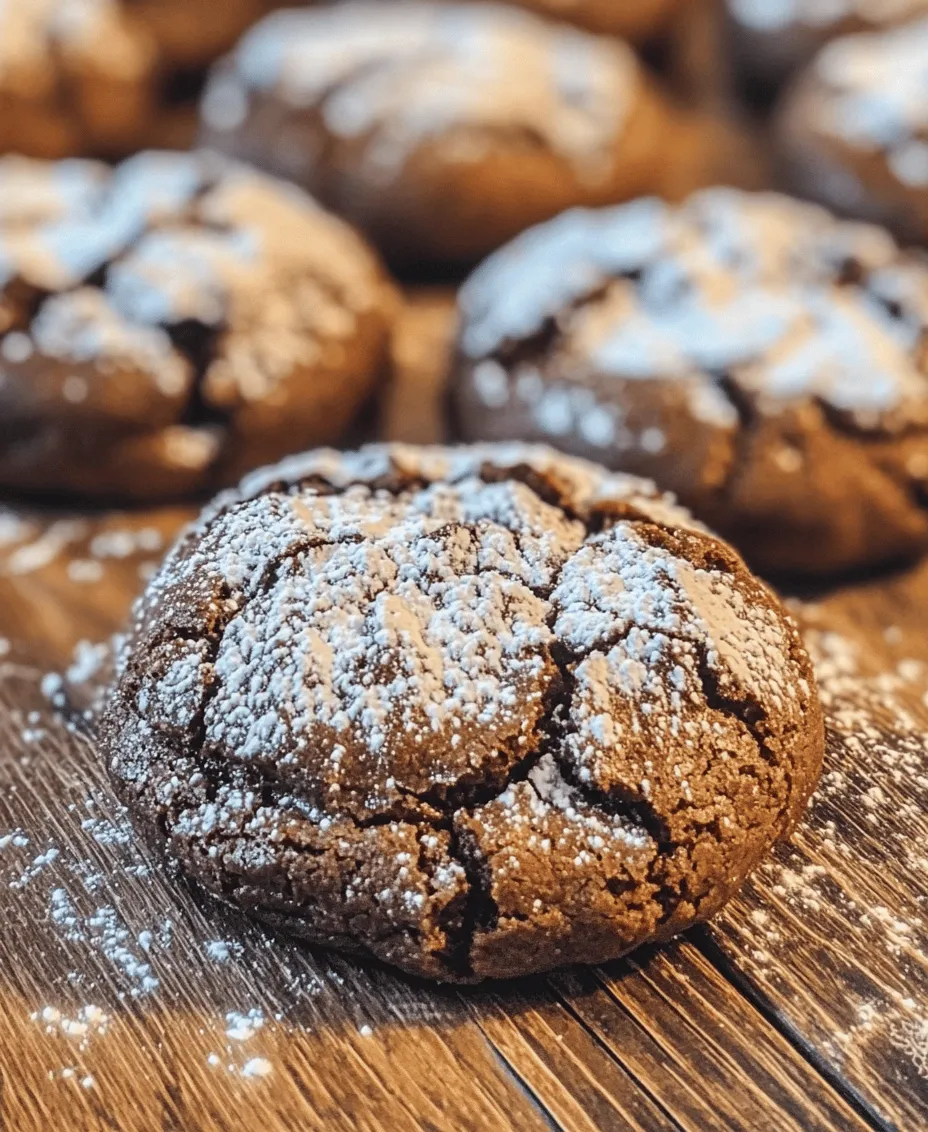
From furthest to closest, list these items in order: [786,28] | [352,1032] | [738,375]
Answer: [786,28] < [738,375] < [352,1032]

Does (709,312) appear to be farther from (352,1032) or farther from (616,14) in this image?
(616,14)

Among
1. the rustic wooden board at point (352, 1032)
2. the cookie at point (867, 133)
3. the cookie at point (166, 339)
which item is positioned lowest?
the rustic wooden board at point (352, 1032)

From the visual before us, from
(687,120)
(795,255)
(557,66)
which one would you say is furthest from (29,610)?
(687,120)

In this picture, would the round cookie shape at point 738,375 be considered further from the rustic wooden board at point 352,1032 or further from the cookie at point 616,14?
the cookie at point 616,14

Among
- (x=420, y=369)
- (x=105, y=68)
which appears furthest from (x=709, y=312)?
(x=105, y=68)

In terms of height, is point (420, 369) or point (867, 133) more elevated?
point (867, 133)

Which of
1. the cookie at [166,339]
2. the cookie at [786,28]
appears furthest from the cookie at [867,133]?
the cookie at [166,339]
